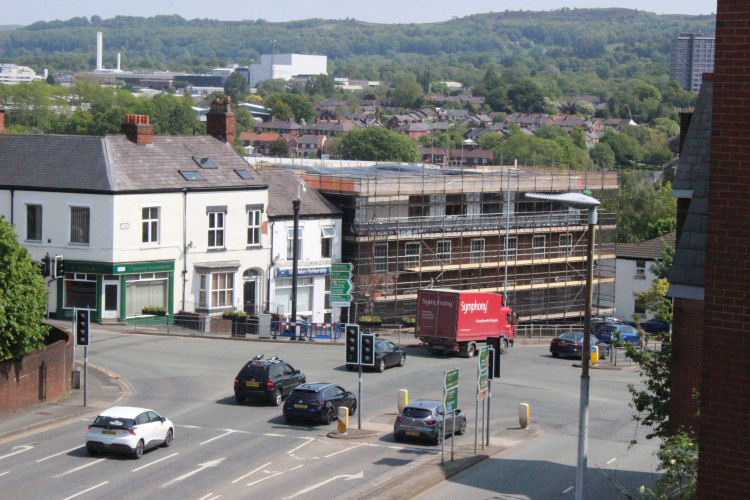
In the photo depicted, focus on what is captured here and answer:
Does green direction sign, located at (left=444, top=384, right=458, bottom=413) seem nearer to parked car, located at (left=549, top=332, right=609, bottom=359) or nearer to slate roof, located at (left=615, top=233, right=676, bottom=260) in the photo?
parked car, located at (left=549, top=332, right=609, bottom=359)

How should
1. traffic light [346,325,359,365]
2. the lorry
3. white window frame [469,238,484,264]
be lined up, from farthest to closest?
white window frame [469,238,484,264], the lorry, traffic light [346,325,359,365]

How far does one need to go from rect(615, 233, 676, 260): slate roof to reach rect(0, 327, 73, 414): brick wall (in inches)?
1895

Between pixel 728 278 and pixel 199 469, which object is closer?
pixel 728 278

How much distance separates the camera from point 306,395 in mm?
37062

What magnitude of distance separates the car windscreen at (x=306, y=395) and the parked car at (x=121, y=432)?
20.3 ft

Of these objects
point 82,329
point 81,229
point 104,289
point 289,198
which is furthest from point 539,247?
point 82,329

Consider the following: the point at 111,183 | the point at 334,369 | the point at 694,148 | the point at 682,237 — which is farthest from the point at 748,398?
the point at 111,183

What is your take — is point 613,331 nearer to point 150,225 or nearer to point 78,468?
point 150,225

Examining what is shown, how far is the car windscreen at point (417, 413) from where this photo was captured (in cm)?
3524

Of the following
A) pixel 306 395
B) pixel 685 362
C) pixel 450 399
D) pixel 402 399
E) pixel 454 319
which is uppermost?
pixel 685 362

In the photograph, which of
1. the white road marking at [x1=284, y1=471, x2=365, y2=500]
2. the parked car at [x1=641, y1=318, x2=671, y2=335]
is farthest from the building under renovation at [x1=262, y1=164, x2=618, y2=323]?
the white road marking at [x1=284, y1=471, x2=365, y2=500]

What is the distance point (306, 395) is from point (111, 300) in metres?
23.5

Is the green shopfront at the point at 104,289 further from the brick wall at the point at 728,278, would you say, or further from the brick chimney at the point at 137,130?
the brick wall at the point at 728,278

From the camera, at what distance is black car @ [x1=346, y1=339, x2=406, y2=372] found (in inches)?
1857
